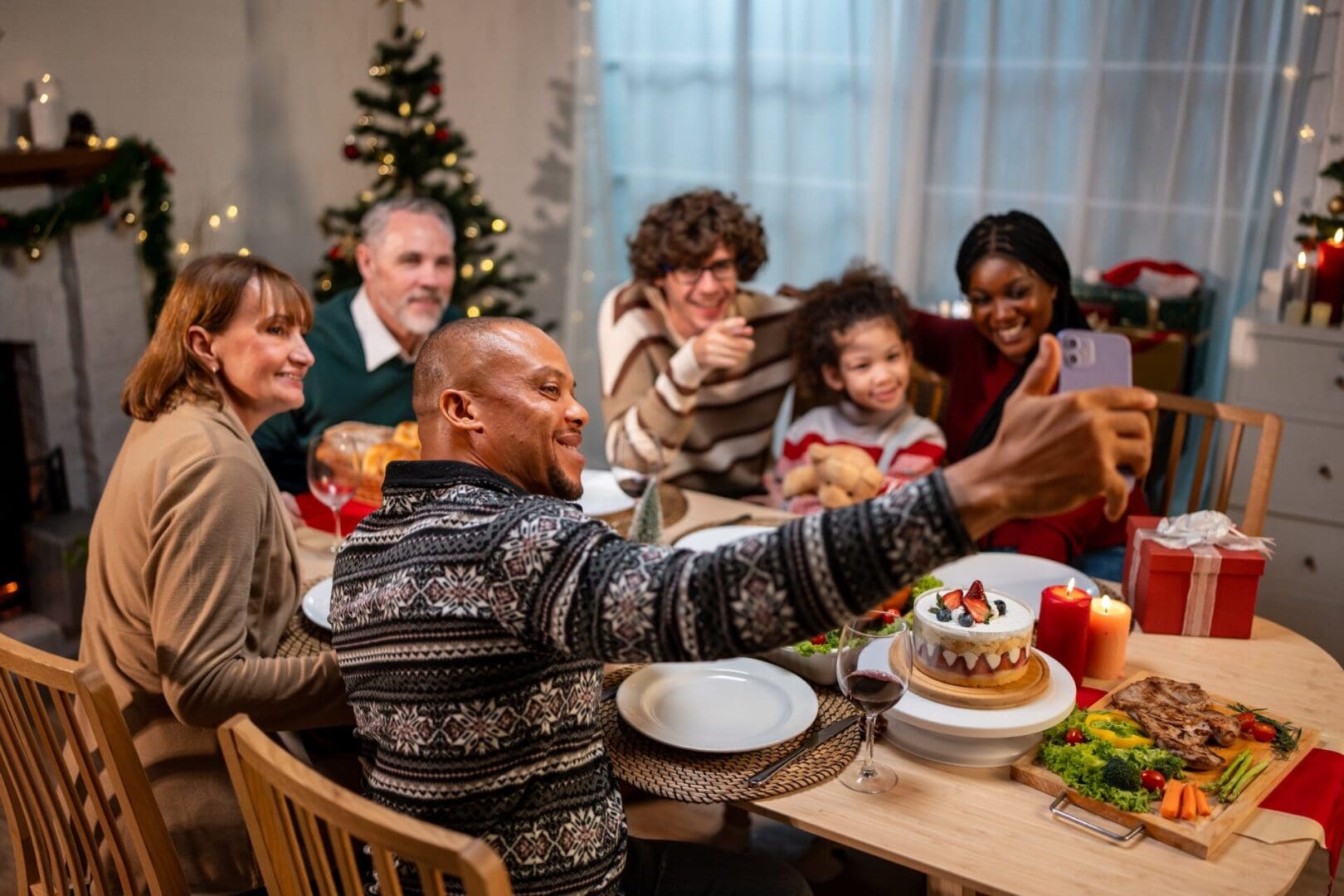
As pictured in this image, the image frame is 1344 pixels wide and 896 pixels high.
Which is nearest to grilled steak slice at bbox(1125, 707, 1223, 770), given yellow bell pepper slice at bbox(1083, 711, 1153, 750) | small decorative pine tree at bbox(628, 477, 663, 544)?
yellow bell pepper slice at bbox(1083, 711, 1153, 750)

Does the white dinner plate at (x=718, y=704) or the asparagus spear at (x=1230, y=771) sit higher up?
the asparagus spear at (x=1230, y=771)

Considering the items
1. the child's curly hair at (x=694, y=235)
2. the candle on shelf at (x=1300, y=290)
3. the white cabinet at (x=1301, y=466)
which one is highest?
the child's curly hair at (x=694, y=235)

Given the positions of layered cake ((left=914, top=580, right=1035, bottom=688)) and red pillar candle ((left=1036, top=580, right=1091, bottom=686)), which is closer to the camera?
layered cake ((left=914, top=580, right=1035, bottom=688))

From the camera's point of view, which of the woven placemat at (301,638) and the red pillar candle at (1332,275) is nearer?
the woven placemat at (301,638)

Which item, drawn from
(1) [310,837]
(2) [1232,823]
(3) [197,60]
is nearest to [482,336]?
(1) [310,837]

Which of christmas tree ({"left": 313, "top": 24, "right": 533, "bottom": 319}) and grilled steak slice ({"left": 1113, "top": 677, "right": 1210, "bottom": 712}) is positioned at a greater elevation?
christmas tree ({"left": 313, "top": 24, "right": 533, "bottom": 319})

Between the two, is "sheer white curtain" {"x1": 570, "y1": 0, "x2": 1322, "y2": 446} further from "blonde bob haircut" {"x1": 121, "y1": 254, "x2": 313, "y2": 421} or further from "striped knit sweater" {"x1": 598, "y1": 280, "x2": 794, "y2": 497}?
"blonde bob haircut" {"x1": 121, "y1": 254, "x2": 313, "y2": 421}

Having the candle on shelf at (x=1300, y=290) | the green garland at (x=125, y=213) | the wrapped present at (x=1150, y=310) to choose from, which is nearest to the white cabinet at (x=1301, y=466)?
the candle on shelf at (x=1300, y=290)

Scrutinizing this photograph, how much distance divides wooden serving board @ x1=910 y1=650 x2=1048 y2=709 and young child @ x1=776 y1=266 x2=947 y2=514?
33.8 inches

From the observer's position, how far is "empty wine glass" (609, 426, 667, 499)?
2.08m

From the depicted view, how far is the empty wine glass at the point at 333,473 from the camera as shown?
6.68 feet

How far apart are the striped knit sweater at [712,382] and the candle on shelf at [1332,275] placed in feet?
3.98

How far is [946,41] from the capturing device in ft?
11.9

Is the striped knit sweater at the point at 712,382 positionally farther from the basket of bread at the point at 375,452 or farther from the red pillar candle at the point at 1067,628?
the red pillar candle at the point at 1067,628
